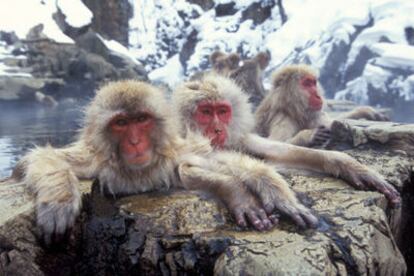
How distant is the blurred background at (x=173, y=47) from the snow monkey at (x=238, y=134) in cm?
383

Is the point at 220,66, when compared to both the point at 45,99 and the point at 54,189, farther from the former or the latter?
the point at 45,99

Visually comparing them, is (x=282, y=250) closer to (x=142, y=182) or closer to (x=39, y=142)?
(x=142, y=182)

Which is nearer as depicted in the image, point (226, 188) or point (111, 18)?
point (226, 188)

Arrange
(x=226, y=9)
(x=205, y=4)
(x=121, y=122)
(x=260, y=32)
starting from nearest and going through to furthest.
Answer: (x=121, y=122)
(x=260, y=32)
(x=226, y=9)
(x=205, y=4)

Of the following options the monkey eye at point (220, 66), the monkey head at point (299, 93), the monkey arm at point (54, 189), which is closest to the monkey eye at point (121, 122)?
the monkey arm at point (54, 189)

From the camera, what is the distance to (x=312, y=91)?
4.50 meters

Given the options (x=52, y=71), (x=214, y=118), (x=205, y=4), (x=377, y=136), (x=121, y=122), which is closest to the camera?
(x=121, y=122)

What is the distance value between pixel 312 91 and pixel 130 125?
8.15ft

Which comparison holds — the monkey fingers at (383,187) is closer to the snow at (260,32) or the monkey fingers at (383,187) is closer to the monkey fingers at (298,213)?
the monkey fingers at (298,213)

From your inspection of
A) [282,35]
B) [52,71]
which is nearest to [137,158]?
[52,71]

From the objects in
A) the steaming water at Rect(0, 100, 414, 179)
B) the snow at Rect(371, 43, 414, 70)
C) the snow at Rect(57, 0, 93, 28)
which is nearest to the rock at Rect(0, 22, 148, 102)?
the steaming water at Rect(0, 100, 414, 179)

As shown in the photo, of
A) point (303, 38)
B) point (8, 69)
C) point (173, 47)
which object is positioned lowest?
point (8, 69)

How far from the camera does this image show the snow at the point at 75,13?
816 inches

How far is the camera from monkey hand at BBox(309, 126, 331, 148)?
377cm
